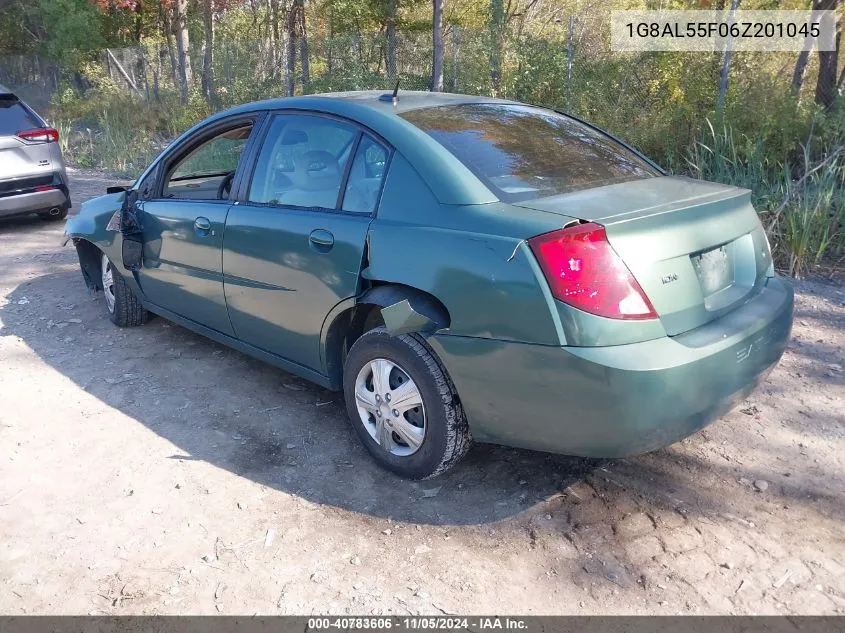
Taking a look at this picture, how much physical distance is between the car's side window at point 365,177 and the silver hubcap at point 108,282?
2751 mm

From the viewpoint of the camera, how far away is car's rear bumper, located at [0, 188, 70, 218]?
26.2ft

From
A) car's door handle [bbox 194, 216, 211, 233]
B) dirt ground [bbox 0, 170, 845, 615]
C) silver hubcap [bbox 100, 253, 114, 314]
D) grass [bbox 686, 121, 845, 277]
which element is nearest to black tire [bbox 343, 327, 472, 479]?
dirt ground [bbox 0, 170, 845, 615]

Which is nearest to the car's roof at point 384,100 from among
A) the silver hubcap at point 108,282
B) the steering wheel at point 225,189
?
the steering wheel at point 225,189

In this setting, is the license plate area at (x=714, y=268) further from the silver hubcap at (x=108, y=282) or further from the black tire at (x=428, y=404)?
the silver hubcap at (x=108, y=282)

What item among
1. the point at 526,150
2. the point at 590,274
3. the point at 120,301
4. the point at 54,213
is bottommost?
the point at 120,301

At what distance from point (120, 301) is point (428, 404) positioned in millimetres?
3167

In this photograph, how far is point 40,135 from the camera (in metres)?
8.21

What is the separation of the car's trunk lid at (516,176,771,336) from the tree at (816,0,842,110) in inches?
237

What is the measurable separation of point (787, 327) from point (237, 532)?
2517 millimetres

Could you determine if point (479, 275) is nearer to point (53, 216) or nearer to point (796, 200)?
point (796, 200)

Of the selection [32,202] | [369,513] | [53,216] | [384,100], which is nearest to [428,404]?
[369,513]

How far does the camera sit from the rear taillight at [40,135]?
8.08 meters

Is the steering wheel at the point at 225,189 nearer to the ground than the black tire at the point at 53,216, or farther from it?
farther from it

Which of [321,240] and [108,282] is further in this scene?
[108,282]
